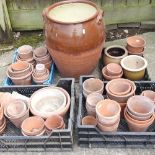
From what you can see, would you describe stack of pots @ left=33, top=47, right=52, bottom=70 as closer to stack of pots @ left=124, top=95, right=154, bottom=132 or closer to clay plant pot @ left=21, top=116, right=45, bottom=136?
clay plant pot @ left=21, top=116, right=45, bottom=136

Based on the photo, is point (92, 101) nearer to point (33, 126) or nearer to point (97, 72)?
point (33, 126)

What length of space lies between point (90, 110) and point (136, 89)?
55 centimetres

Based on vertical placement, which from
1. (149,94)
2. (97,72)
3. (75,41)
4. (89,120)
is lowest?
(97,72)

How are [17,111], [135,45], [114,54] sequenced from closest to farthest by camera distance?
[17,111] < [135,45] < [114,54]

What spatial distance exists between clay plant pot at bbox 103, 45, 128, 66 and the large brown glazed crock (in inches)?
5.3

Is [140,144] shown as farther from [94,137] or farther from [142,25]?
[142,25]

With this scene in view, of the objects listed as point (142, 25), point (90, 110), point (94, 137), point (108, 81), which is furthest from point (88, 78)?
point (142, 25)

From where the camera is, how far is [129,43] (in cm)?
349

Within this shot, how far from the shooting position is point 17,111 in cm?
296

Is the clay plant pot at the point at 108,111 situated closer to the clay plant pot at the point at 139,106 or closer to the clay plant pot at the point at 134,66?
the clay plant pot at the point at 139,106

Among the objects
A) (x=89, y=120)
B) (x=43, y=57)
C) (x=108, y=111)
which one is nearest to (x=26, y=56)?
(x=43, y=57)

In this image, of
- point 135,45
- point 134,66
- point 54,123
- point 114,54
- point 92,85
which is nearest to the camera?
point 54,123

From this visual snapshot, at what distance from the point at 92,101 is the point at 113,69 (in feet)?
A: 1.67

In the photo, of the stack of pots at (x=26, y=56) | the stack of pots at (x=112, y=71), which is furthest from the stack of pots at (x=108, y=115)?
the stack of pots at (x=26, y=56)
